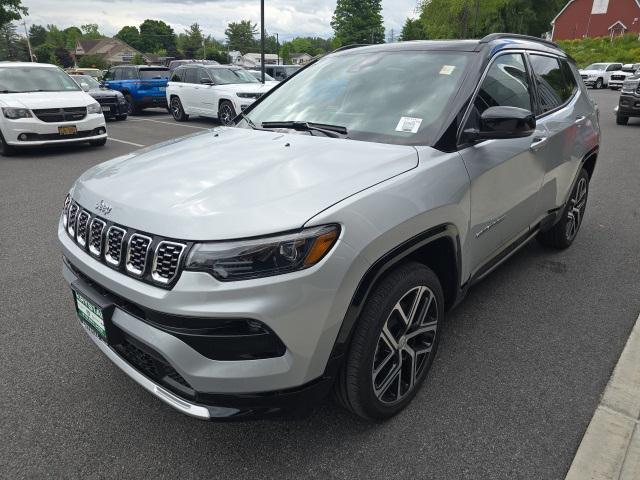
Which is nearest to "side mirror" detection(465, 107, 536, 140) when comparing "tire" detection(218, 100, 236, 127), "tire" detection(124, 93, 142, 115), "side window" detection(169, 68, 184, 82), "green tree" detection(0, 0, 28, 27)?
"tire" detection(218, 100, 236, 127)

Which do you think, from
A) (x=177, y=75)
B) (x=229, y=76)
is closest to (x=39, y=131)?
(x=229, y=76)

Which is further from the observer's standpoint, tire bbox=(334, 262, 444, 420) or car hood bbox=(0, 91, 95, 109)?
car hood bbox=(0, 91, 95, 109)

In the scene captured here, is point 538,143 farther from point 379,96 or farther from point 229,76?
point 229,76

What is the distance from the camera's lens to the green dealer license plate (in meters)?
2.07

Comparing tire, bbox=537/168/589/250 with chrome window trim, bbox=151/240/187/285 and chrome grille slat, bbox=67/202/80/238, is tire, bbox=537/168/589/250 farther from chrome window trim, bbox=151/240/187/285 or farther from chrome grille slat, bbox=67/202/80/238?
chrome grille slat, bbox=67/202/80/238

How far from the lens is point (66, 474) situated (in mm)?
2090

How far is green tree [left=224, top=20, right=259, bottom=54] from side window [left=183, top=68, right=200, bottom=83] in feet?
352

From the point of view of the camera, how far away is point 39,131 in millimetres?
8766

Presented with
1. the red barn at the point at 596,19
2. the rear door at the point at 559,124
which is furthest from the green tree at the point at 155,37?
the rear door at the point at 559,124

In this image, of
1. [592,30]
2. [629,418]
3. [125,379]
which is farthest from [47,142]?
[592,30]

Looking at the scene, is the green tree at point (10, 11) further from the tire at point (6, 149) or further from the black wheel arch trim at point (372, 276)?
the black wheel arch trim at point (372, 276)

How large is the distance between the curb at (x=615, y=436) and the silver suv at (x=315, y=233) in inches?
31.4

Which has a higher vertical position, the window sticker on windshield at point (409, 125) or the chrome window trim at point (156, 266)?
the window sticker on windshield at point (409, 125)

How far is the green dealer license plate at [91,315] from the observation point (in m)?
2.07
